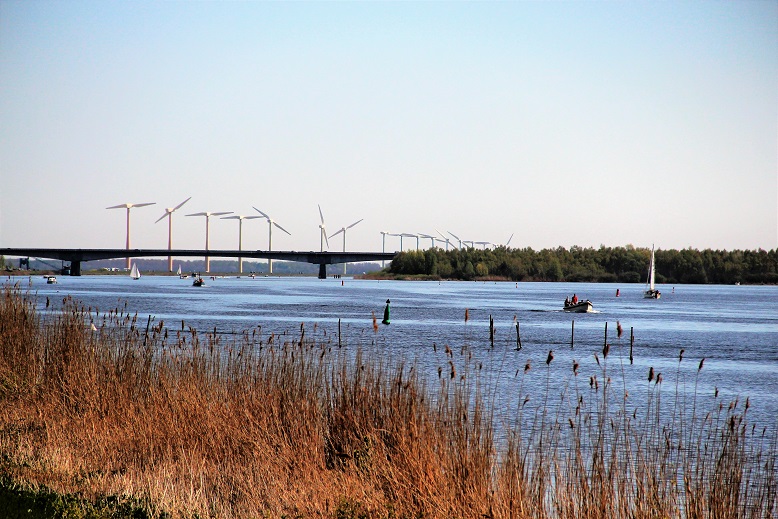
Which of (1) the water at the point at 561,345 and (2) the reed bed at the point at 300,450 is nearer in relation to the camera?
(2) the reed bed at the point at 300,450

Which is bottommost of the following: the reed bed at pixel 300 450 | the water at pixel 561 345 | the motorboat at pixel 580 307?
the water at pixel 561 345

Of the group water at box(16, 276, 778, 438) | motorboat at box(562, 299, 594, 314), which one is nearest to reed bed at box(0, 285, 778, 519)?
water at box(16, 276, 778, 438)

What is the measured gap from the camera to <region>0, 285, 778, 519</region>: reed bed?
11977mm

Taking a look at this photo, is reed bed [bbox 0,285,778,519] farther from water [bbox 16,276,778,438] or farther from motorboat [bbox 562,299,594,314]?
motorboat [bbox 562,299,594,314]

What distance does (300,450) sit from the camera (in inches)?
587

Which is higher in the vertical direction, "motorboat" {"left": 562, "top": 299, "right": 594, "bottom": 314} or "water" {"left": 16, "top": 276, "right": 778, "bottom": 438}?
"motorboat" {"left": 562, "top": 299, "right": 594, "bottom": 314}

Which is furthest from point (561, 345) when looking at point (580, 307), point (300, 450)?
point (300, 450)

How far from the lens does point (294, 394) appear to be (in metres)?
16.3

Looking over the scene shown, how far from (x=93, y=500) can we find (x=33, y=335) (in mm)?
11949

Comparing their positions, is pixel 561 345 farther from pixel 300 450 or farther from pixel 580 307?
pixel 300 450

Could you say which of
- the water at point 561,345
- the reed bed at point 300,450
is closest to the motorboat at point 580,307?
the water at point 561,345

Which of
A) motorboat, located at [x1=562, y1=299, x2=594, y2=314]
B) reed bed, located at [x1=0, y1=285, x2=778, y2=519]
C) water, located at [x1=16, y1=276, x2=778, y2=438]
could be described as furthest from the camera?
motorboat, located at [x1=562, y1=299, x2=594, y2=314]

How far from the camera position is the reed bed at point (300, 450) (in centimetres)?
1198

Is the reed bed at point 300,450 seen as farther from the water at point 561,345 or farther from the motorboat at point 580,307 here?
the motorboat at point 580,307
